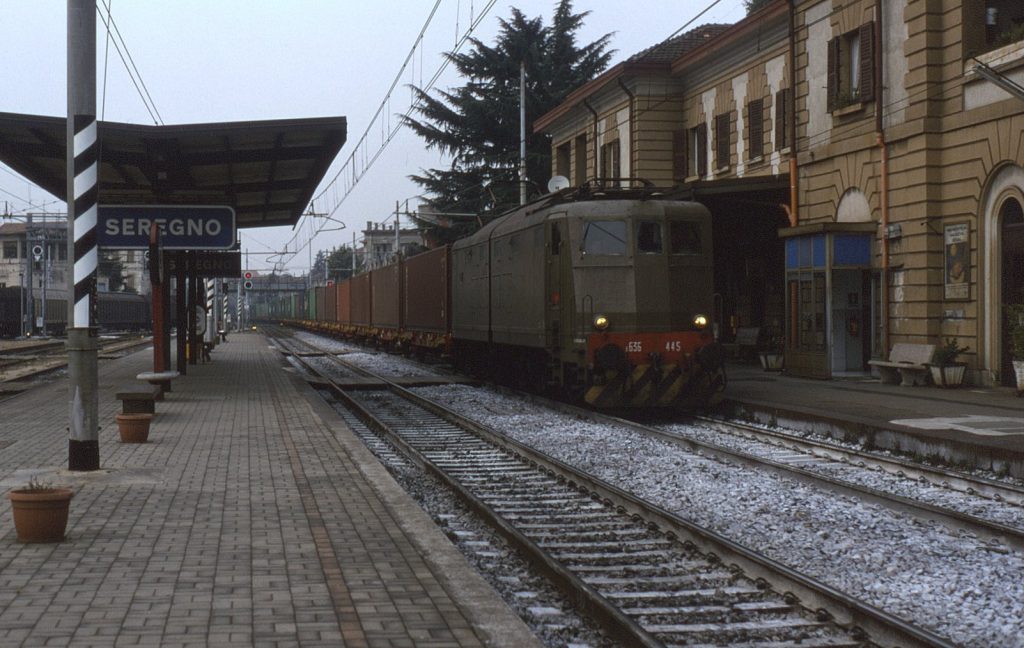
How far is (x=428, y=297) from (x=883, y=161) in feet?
40.9

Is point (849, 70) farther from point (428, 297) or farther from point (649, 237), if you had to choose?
point (428, 297)

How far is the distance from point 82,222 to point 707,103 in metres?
24.8

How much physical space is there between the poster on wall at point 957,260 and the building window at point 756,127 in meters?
9.20

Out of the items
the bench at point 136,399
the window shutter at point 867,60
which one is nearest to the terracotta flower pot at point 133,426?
the bench at point 136,399

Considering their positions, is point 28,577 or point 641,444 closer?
point 28,577

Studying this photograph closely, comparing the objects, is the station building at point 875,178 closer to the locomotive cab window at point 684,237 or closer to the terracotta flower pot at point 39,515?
the locomotive cab window at point 684,237

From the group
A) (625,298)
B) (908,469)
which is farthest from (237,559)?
(625,298)

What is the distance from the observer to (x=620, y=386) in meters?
16.5

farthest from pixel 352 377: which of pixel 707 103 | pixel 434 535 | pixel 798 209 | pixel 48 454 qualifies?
pixel 434 535

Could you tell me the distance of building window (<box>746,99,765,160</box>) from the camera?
28.7m

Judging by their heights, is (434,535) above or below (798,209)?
below

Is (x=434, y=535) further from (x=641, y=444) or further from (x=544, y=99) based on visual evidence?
(x=544, y=99)

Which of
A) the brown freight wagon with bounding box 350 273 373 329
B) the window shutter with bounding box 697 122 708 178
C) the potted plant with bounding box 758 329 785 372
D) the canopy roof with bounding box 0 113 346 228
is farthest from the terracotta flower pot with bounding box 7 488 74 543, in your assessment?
the brown freight wagon with bounding box 350 273 373 329

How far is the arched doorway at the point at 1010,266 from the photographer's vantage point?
18.2 m
